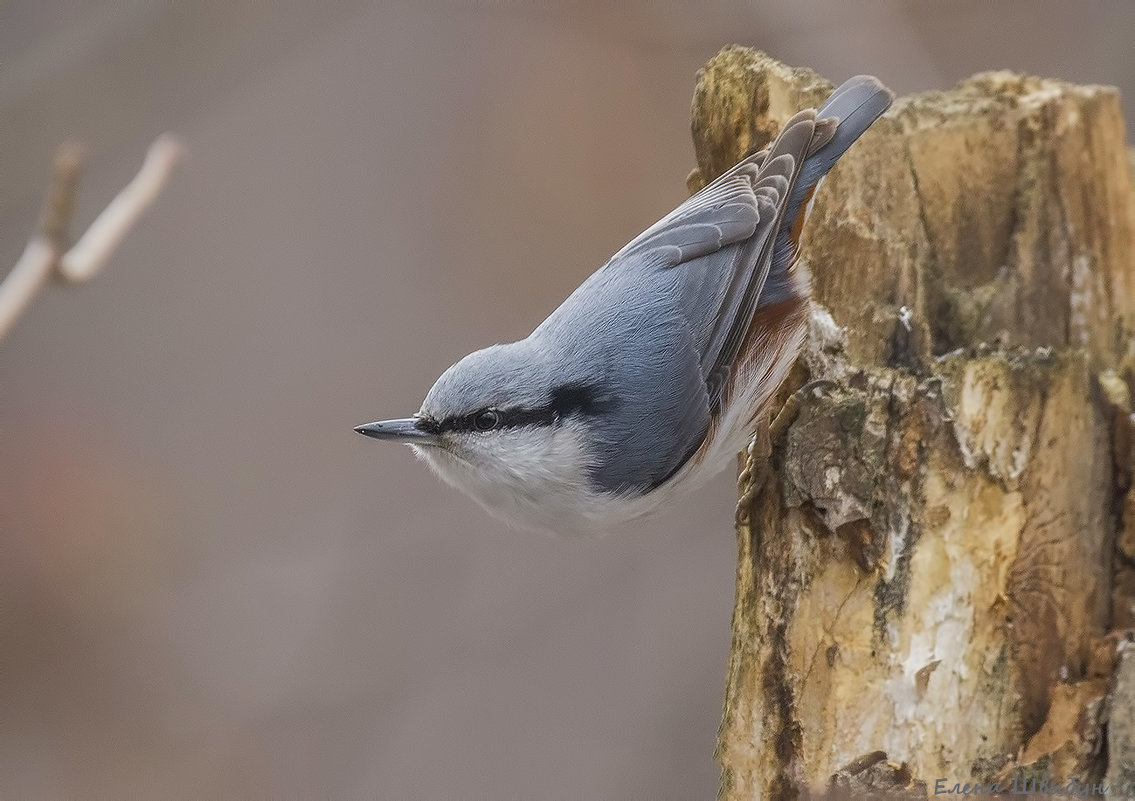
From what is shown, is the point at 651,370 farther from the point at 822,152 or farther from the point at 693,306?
the point at 822,152

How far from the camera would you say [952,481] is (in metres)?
2.00

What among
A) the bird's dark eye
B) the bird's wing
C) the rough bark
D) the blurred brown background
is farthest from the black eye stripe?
the blurred brown background

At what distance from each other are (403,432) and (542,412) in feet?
0.99

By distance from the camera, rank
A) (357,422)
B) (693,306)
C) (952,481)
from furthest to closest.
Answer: (357,422), (693,306), (952,481)

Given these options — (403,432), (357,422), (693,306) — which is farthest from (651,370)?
(357,422)

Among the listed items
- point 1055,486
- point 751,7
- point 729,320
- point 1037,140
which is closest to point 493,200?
point 751,7

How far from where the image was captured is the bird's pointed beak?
221 cm

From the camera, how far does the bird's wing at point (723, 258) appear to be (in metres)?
2.30

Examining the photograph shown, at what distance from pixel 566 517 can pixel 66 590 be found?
2018mm

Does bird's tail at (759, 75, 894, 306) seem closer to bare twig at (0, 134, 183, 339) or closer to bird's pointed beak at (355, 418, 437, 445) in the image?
bird's pointed beak at (355, 418, 437, 445)

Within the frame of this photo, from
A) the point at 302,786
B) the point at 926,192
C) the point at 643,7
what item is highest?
the point at 643,7

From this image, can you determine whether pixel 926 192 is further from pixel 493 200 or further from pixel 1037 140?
pixel 493 200

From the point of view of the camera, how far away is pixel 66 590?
345 cm

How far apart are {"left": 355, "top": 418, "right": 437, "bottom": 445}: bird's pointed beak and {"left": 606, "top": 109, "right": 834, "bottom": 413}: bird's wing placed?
1.99ft
